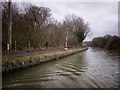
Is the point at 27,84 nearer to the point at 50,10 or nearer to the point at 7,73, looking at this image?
the point at 7,73

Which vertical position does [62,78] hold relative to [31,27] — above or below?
below

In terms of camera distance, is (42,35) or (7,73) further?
(42,35)

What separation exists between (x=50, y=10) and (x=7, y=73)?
14.5 m

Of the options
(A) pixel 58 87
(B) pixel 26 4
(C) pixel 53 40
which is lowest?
(A) pixel 58 87

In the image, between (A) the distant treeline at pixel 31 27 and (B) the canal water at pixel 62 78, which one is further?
(A) the distant treeline at pixel 31 27

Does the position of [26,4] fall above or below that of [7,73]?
above

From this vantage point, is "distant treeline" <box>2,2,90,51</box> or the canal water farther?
"distant treeline" <box>2,2,90,51</box>

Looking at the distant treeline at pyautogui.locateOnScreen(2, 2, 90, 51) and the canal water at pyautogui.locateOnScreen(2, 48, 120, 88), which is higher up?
the distant treeline at pyautogui.locateOnScreen(2, 2, 90, 51)

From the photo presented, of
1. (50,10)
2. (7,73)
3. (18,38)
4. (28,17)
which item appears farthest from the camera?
(50,10)

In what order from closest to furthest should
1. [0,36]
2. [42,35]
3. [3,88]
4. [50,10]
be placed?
[3,88], [0,36], [42,35], [50,10]

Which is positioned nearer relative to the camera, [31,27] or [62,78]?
[62,78]

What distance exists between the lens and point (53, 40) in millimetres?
16125

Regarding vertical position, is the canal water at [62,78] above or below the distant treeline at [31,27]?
below

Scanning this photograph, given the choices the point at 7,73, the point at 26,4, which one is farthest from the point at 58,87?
the point at 26,4
